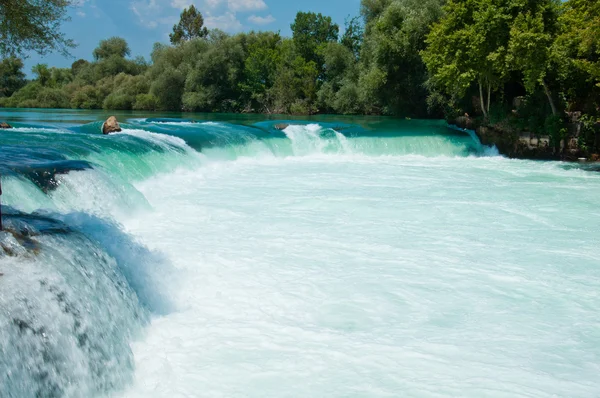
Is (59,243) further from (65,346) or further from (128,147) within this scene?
(128,147)

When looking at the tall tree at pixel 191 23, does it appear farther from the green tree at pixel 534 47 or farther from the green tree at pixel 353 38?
the green tree at pixel 534 47

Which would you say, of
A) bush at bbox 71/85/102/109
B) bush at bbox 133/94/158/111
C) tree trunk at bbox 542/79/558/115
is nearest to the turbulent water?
tree trunk at bbox 542/79/558/115

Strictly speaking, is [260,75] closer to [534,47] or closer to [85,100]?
[85,100]

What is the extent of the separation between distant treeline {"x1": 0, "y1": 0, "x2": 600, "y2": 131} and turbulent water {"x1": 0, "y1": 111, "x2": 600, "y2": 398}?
634 centimetres

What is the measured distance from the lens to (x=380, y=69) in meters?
28.7

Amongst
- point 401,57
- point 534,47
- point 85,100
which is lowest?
point 85,100

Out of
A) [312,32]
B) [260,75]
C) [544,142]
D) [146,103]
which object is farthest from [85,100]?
[544,142]

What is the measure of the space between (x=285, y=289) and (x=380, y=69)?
24833 millimetres

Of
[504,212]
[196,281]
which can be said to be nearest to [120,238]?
[196,281]

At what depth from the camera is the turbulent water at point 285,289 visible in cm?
370

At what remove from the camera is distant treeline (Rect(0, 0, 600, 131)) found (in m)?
16.0

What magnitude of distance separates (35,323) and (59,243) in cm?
112

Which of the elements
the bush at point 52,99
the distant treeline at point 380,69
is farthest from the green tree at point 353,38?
the bush at point 52,99

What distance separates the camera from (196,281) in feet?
18.6
